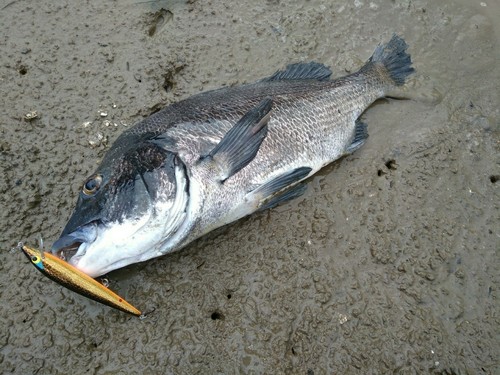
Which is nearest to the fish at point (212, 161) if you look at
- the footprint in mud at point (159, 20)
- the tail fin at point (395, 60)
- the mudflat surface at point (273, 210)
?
the tail fin at point (395, 60)

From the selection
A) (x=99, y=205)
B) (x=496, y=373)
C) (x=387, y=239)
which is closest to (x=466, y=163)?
(x=387, y=239)

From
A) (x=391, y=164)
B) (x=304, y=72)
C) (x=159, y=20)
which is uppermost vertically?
(x=159, y=20)

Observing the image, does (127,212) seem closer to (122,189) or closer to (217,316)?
(122,189)

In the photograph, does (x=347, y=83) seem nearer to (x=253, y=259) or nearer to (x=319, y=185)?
(x=319, y=185)

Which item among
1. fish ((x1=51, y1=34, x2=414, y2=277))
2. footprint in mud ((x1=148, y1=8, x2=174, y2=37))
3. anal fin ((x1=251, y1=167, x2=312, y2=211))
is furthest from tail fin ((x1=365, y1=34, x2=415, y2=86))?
footprint in mud ((x1=148, y1=8, x2=174, y2=37))

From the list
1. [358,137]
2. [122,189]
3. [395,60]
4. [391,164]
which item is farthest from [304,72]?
[122,189]

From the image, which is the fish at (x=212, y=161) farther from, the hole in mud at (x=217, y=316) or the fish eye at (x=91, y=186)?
the hole in mud at (x=217, y=316)
